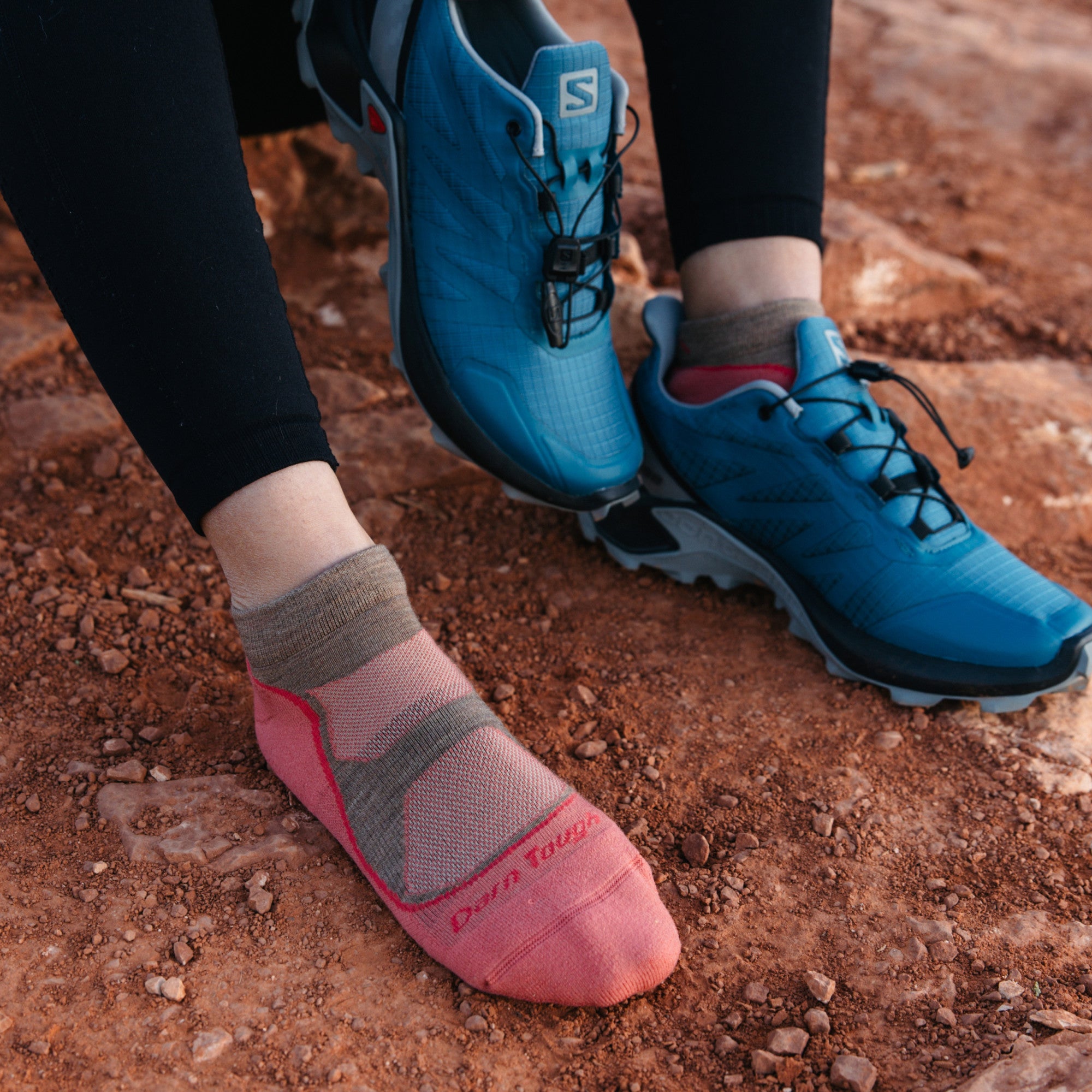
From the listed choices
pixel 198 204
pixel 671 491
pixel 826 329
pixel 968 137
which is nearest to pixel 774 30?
pixel 826 329

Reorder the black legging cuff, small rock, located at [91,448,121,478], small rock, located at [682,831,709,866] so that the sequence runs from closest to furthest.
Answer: the black legging cuff, small rock, located at [682,831,709,866], small rock, located at [91,448,121,478]

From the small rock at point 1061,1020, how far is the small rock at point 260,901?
2.49ft

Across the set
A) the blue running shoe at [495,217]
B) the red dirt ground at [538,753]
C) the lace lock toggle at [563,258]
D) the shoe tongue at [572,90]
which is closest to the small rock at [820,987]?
the red dirt ground at [538,753]

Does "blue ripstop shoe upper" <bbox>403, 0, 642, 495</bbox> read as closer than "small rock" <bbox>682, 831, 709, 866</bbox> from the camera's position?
No

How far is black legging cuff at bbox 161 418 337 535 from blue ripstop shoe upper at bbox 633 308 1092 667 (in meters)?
0.70

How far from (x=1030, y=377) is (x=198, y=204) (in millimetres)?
1789

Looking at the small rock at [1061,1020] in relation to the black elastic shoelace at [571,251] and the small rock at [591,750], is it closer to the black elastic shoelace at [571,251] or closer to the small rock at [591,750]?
the small rock at [591,750]

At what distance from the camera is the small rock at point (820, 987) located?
96 centimetres

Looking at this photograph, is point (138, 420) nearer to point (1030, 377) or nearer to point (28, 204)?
point (28, 204)

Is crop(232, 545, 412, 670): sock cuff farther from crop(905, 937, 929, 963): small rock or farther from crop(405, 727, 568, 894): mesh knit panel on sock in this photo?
crop(905, 937, 929, 963): small rock

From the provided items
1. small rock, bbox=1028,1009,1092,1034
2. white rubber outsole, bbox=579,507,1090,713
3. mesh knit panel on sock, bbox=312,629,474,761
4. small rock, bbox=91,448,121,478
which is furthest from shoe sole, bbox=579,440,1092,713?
small rock, bbox=91,448,121,478

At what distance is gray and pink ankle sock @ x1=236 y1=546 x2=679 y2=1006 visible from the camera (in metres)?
0.93

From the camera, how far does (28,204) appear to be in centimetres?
95

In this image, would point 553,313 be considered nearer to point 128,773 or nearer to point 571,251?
point 571,251
